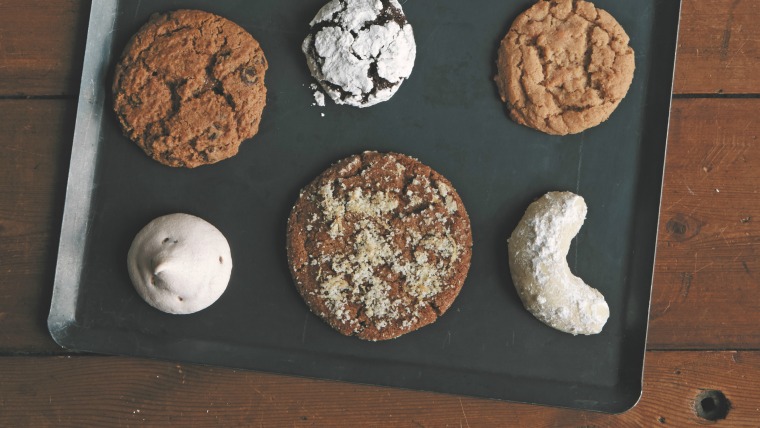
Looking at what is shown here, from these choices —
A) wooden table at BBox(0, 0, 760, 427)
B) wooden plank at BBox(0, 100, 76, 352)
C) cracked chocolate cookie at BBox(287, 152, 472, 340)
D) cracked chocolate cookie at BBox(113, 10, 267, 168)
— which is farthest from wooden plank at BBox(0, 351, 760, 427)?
cracked chocolate cookie at BBox(113, 10, 267, 168)

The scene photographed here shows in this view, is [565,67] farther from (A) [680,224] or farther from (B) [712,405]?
(B) [712,405]

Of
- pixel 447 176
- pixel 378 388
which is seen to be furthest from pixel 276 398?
pixel 447 176

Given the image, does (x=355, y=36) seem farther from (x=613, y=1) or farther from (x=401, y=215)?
(x=613, y=1)

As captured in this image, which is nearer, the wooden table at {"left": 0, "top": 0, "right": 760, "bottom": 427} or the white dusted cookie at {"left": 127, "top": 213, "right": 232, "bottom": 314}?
the white dusted cookie at {"left": 127, "top": 213, "right": 232, "bottom": 314}

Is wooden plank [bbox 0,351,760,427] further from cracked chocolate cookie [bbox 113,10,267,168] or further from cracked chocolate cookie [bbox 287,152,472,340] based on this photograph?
cracked chocolate cookie [bbox 113,10,267,168]

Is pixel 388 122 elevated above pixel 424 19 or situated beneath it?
situated beneath

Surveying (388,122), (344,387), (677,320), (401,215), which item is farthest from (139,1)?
(677,320)

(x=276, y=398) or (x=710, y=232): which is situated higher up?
(x=710, y=232)
